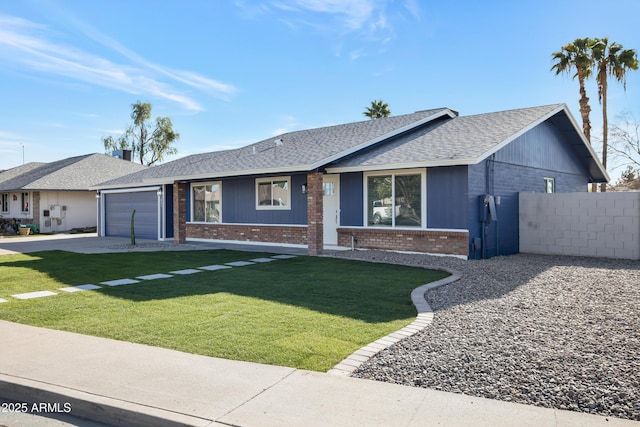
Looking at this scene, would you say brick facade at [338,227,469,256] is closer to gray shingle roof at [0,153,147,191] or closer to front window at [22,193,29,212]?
gray shingle roof at [0,153,147,191]

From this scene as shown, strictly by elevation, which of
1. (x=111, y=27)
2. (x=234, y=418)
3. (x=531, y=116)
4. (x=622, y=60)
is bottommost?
(x=234, y=418)

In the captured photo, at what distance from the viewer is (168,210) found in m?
20.4

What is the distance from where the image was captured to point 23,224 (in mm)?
27688

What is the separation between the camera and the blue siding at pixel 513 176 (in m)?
12.4

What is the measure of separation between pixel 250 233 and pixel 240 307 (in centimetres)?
1047

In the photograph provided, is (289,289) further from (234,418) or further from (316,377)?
(234,418)

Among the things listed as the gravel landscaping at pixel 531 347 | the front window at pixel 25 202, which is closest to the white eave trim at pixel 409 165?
the gravel landscaping at pixel 531 347

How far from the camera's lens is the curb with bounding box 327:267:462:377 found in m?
4.27

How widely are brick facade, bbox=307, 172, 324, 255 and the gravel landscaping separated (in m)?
5.51

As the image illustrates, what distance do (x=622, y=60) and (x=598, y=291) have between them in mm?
21342

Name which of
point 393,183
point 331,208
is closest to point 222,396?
point 393,183

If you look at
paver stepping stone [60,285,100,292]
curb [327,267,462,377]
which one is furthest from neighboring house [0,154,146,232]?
curb [327,267,462,377]

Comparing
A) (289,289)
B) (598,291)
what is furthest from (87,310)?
(598,291)

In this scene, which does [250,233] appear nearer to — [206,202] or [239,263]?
[206,202]
